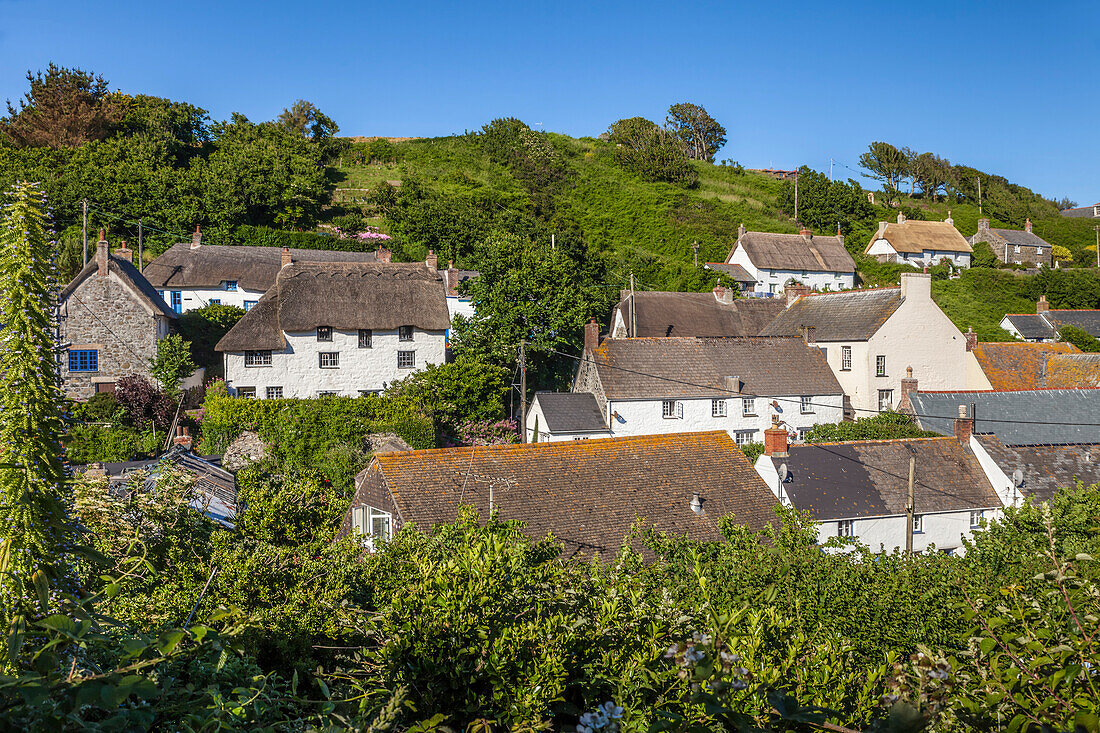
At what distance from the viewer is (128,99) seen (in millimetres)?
59344

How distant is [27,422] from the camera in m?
3.17

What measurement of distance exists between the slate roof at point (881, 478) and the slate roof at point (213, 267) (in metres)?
31.2

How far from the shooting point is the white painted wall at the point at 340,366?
30.7m

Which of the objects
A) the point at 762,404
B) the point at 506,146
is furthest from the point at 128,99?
the point at 762,404

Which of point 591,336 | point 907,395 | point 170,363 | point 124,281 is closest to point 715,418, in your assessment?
point 591,336

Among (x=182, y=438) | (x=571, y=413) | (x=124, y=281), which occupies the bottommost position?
(x=182, y=438)

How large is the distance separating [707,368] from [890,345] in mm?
9906

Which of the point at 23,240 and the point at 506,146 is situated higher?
the point at 506,146

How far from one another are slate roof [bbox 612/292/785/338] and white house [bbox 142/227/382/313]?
15.8 m

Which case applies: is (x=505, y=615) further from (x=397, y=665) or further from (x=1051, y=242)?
(x=1051, y=242)

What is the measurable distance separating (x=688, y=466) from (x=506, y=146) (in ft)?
195

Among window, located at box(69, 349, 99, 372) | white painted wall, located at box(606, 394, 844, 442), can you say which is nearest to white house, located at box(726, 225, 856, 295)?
white painted wall, located at box(606, 394, 844, 442)

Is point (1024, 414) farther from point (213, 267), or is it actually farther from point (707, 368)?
point (213, 267)

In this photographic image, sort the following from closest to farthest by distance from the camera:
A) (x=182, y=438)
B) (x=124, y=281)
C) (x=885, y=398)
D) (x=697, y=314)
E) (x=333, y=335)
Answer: (x=182, y=438), (x=124, y=281), (x=333, y=335), (x=885, y=398), (x=697, y=314)
